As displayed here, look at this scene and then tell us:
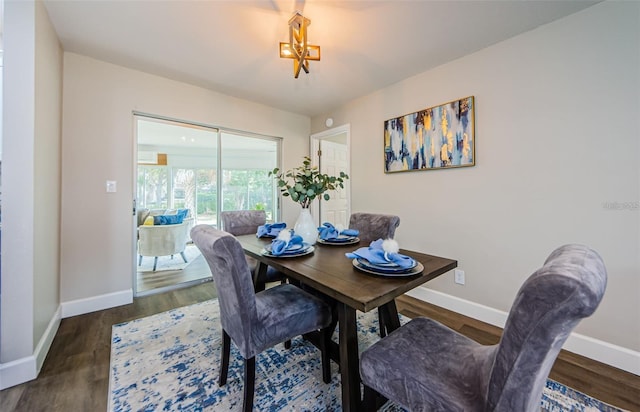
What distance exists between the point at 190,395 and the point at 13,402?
0.93 metres

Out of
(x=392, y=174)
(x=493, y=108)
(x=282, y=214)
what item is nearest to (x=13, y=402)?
(x=282, y=214)

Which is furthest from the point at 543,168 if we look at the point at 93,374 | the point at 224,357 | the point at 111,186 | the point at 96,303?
the point at 96,303

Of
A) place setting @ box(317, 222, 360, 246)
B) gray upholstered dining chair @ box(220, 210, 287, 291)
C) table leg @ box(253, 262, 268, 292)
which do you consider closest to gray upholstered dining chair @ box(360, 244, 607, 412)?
place setting @ box(317, 222, 360, 246)

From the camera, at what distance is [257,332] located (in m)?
1.19

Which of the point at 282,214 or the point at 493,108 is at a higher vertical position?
the point at 493,108

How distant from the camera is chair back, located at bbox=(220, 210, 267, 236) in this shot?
2.45 metres

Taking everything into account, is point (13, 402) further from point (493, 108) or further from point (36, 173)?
point (493, 108)

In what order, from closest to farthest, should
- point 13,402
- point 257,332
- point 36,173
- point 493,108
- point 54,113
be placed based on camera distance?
point 257,332 < point 13,402 < point 36,173 < point 54,113 < point 493,108

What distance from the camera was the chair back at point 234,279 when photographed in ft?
3.55

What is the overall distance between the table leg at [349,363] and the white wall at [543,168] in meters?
1.74

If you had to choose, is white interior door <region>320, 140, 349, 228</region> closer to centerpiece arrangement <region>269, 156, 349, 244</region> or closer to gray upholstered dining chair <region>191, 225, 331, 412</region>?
centerpiece arrangement <region>269, 156, 349, 244</region>

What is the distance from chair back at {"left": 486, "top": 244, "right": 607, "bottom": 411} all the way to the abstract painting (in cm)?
186

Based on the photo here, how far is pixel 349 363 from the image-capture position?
1094 mm

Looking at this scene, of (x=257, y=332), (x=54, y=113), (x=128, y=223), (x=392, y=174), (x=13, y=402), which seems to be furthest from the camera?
(x=392, y=174)
